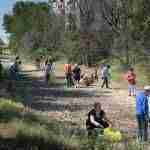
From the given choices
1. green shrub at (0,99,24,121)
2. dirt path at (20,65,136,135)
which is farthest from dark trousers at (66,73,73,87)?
green shrub at (0,99,24,121)

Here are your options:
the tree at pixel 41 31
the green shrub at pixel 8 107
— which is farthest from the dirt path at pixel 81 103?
the tree at pixel 41 31

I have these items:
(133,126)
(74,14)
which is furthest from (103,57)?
(133,126)

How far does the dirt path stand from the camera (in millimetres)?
Result: 19203

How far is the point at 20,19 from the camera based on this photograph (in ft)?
292

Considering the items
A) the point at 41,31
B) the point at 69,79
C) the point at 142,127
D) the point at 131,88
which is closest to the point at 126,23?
the point at 69,79

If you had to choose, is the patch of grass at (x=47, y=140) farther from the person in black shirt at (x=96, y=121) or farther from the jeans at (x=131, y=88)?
the jeans at (x=131, y=88)

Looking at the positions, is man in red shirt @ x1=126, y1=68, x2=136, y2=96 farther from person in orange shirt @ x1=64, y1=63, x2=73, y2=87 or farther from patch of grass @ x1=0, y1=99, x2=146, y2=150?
patch of grass @ x1=0, y1=99, x2=146, y2=150

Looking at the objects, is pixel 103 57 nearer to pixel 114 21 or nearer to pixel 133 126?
pixel 114 21

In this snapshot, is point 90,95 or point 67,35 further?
point 67,35

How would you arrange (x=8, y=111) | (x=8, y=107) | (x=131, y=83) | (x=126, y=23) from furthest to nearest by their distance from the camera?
(x=126, y=23) → (x=131, y=83) → (x=8, y=107) → (x=8, y=111)

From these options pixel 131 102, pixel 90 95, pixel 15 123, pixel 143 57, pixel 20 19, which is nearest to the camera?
pixel 15 123

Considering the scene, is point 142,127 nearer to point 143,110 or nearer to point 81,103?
point 143,110

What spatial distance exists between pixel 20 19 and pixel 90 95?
62776mm

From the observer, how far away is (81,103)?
24.3m
